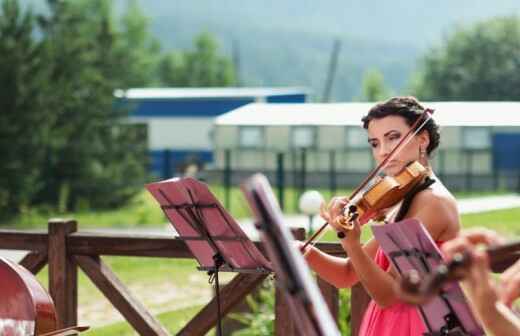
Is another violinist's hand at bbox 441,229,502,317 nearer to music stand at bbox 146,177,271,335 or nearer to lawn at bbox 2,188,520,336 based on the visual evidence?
lawn at bbox 2,188,520,336

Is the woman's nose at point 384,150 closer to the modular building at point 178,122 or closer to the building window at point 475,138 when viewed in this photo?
the modular building at point 178,122

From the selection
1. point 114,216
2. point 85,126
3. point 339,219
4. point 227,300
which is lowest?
point 114,216

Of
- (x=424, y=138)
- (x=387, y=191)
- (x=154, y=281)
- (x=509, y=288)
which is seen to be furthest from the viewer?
(x=154, y=281)

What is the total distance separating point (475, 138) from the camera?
3697cm

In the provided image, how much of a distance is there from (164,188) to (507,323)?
2.11 m

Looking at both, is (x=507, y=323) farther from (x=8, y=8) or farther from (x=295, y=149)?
(x=295, y=149)

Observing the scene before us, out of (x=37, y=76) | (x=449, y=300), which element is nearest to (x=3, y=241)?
(x=449, y=300)

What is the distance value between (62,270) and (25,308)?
1.64 m

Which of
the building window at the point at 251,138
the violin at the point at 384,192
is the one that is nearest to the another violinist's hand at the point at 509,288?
the violin at the point at 384,192

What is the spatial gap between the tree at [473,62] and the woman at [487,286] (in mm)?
45629

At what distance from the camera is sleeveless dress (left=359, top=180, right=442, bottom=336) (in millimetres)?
4301

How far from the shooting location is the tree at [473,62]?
1961 inches

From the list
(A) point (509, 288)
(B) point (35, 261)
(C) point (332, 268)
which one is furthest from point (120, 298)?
(A) point (509, 288)

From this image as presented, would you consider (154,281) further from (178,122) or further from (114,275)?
(178,122)
